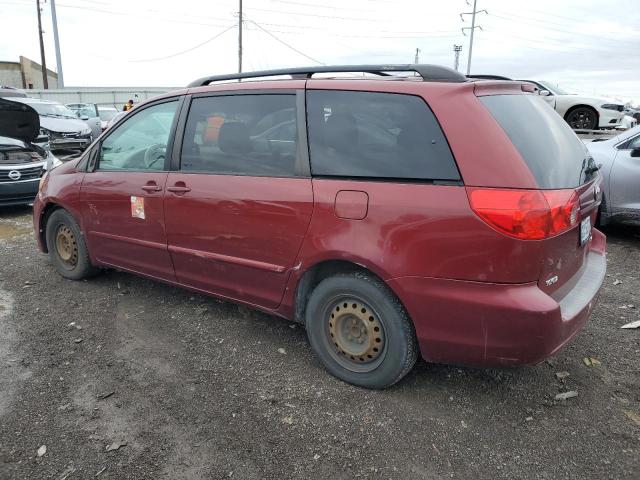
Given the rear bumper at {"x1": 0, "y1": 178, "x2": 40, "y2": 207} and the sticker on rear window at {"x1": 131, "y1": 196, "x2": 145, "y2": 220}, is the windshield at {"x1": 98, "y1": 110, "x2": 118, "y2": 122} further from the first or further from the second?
the sticker on rear window at {"x1": 131, "y1": 196, "x2": 145, "y2": 220}

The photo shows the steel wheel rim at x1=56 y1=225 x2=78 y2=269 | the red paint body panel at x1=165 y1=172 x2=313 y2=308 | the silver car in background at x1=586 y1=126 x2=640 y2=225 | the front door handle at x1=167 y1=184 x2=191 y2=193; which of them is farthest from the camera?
the silver car in background at x1=586 y1=126 x2=640 y2=225

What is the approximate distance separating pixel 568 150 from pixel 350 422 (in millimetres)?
1925

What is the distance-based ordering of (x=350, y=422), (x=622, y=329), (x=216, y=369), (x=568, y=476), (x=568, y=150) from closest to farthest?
(x=568, y=476) → (x=350, y=422) → (x=568, y=150) → (x=216, y=369) → (x=622, y=329)

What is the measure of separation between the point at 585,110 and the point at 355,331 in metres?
13.2

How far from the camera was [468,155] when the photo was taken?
2424 millimetres

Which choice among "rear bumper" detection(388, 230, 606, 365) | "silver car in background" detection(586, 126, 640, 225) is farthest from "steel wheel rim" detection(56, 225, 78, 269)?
"silver car in background" detection(586, 126, 640, 225)

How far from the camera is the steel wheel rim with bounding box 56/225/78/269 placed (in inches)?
180

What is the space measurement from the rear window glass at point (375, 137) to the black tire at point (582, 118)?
41.2 ft

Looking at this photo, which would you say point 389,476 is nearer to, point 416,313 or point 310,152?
point 416,313

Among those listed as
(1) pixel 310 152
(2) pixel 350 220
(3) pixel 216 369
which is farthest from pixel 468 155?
(3) pixel 216 369

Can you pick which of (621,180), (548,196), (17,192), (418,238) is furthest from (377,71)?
(17,192)

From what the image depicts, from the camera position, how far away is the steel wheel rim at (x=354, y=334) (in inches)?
110

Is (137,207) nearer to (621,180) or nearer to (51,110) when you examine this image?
(621,180)

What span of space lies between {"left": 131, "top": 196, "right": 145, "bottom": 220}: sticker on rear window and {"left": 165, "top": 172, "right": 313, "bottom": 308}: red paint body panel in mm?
297
